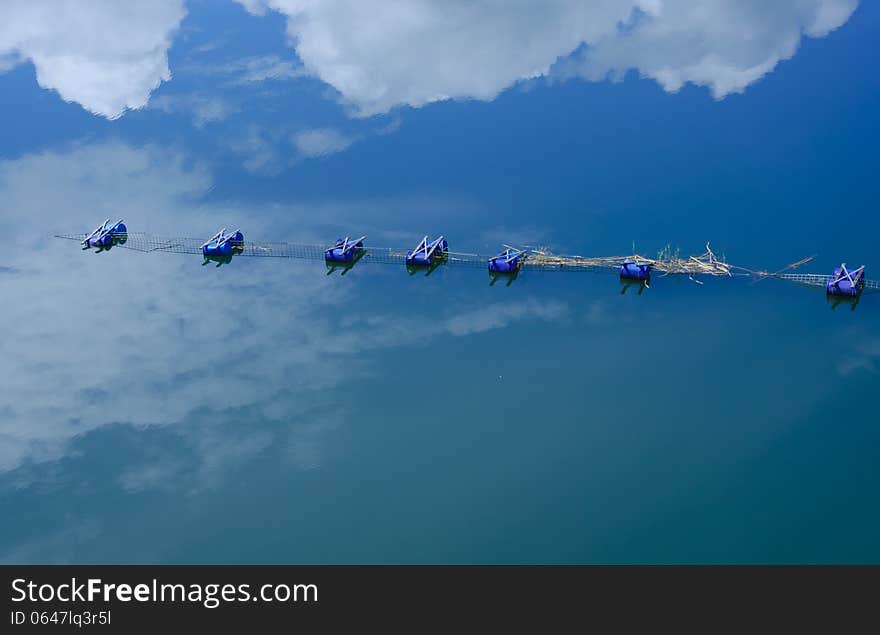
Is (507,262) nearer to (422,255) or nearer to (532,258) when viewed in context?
(532,258)

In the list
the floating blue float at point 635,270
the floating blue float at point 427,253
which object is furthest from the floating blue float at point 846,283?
the floating blue float at point 427,253

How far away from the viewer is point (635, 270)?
2255 cm

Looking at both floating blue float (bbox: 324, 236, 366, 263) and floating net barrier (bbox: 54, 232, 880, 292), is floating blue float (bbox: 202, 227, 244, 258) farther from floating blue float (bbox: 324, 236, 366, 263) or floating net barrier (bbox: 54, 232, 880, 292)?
floating blue float (bbox: 324, 236, 366, 263)

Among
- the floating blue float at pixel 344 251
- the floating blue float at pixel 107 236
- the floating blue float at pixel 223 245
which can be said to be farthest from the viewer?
the floating blue float at pixel 107 236

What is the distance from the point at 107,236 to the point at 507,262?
12707 mm

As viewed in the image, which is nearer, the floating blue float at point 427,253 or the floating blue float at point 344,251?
the floating blue float at point 427,253

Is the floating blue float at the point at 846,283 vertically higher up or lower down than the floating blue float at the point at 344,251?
lower down

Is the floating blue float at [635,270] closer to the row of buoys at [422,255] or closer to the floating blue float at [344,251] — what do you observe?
the row of buoys at [422,255]

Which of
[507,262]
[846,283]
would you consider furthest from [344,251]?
[846,283]

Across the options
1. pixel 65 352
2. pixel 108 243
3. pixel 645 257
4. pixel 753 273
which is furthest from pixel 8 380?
pixel 753 273

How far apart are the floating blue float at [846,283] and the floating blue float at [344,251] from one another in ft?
42.1

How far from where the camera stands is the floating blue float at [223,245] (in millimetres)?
25516

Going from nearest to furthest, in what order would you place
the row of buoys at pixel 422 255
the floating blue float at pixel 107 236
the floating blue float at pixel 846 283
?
the floating blue float at pixel 846 283 < the row of buoys at pixel 422 255 < the floating blue float at pixel 107 236

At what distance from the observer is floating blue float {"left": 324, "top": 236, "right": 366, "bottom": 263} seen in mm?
24625
